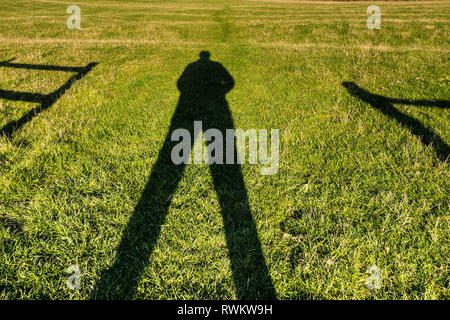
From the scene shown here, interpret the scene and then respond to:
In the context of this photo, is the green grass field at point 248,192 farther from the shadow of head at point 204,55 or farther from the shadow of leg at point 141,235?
the shadow of head at point 204,55

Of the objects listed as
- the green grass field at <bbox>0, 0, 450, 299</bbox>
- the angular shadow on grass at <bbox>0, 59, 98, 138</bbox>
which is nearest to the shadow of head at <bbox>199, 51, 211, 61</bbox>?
the green grass field at <bbox>0, 0, 450, 299</bbox>

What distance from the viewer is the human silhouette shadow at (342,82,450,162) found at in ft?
12.0

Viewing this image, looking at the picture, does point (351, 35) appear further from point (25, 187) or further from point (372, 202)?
point (25, 187)

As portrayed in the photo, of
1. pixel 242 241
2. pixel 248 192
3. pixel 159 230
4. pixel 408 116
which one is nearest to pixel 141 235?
pixel 159 230

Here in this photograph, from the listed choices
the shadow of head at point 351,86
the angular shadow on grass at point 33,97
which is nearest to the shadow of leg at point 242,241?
the angular shadow on grass at point 33,97

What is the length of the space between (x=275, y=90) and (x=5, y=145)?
5.95 m

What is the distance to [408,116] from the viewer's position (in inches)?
181

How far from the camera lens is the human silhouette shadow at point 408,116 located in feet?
12.0

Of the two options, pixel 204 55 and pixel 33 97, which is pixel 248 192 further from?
pixel 204 55

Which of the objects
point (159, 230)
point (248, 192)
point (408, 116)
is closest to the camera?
point (159, 230)

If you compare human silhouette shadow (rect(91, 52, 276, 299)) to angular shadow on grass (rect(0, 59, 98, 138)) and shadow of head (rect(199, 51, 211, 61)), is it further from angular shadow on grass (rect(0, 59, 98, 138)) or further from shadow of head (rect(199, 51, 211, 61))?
shadow of head (rect(199, 51, 211, 61))

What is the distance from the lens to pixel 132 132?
4285 mm

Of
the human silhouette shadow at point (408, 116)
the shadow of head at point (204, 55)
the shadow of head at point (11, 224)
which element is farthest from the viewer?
the shadow of head at point (204, 55)

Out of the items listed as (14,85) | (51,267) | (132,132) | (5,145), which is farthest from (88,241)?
(14,85)
